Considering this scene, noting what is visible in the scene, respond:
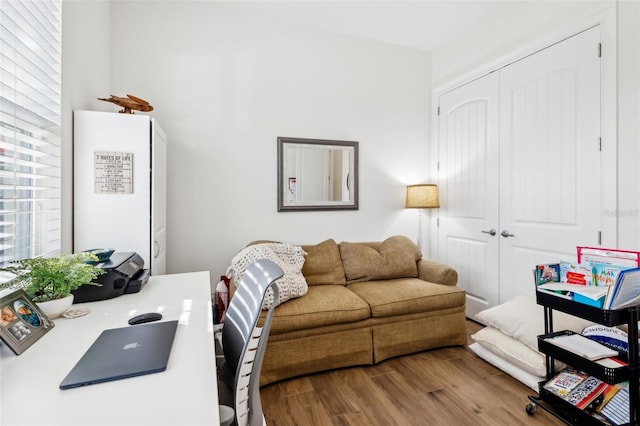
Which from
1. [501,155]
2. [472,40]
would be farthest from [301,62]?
[501,155]

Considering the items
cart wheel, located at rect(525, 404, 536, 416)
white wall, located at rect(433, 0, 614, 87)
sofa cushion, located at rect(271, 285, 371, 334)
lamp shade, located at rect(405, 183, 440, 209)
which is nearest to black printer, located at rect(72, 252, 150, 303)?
sofa cushion, located at rect(271, 285, 371, 334)

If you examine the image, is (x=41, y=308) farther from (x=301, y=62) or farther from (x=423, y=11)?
(x=423, y=11)

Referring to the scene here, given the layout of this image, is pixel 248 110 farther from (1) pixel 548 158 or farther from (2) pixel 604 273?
(2) pixel 604 273

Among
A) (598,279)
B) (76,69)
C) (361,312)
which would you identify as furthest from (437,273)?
(76,69)

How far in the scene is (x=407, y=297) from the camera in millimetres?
2395

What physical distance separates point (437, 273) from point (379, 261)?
516 millimetres

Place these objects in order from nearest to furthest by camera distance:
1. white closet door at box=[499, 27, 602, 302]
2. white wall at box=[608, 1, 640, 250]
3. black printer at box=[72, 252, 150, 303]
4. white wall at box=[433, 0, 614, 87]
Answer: black printer at box=[72, 252, 150, 303]
white wall at box=[608, 1, 640, 250]
white closet door at box=[499, 27, 602, 302]
white wall at box=[433, 0, 614, 87]

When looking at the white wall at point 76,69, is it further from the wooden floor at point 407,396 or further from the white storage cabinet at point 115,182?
the wooden floor at point 407,396

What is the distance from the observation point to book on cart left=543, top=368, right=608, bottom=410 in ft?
5.29

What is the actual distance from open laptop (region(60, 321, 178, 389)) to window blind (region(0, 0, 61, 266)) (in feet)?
2.31

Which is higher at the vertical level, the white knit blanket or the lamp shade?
the lamp shade

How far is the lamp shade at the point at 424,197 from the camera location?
3230mm

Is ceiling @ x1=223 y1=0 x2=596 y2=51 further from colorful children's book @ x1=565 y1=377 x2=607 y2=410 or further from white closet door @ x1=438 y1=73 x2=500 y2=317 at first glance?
colorful children's book @ x1=565 y1=377 x2=607 y2=410

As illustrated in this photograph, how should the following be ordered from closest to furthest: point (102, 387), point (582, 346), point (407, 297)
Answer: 1. point (102, 387)
2. point (582, 346)
3. point (407, 297)
